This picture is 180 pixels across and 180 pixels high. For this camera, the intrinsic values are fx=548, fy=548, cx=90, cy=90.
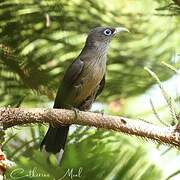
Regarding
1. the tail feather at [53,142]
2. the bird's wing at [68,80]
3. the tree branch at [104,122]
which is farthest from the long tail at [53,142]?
the tree branch at [104,122]

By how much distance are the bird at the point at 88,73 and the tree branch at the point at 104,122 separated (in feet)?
1.42

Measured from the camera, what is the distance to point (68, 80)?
143 cm

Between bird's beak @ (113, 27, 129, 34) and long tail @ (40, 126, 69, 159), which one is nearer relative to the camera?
long tail @ (40, 126, 69, 159)

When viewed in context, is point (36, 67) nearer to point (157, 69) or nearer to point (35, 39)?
point (35, 39)

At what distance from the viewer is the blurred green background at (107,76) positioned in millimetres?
848

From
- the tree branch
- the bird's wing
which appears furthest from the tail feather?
the tree branch

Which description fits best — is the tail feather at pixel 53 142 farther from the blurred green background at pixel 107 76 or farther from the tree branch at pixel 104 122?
the tree branch at pixel 104 122

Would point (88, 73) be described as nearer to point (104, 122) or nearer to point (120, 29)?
point (120, 29)

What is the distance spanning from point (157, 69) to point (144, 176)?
1.71 ft

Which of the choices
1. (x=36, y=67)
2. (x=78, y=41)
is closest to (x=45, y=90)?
(x=36, y=67)

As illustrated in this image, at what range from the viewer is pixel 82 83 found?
4.99 ft

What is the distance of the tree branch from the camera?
2.72 ft

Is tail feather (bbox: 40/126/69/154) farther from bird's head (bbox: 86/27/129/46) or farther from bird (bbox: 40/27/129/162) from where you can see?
bird's head (bbox: 86/27/129/46)

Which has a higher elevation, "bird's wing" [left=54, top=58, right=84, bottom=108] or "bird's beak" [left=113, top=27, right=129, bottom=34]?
"bird's beak" [left=113, top=27, right=129, bottom=34]
